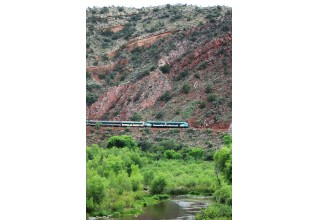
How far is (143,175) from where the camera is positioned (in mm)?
Answer: 9461

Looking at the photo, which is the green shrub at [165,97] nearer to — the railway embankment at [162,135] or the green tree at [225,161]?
the railway embankment at [162,135]

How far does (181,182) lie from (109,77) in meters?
1.86

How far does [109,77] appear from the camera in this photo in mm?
9680

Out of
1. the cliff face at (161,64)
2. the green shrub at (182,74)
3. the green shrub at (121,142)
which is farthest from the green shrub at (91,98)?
the green shrub at (182,74)

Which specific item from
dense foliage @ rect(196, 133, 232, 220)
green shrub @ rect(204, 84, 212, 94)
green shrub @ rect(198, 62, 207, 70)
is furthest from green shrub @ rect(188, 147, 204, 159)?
green shrub @ rect(198, 62, 207, 70)

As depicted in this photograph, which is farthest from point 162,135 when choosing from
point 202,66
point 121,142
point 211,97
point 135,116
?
point 202,66

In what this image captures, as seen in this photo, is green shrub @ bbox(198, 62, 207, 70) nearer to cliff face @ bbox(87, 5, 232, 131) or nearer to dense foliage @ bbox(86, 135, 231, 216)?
cliff face @ bbox(87, 5, 232, 131)

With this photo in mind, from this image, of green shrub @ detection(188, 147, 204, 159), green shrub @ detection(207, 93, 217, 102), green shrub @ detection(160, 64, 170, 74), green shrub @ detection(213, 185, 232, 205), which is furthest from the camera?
green shrub @ detection(160, 64, 170, 74)

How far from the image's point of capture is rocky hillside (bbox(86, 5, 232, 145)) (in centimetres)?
911

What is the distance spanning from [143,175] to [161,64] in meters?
1.60
